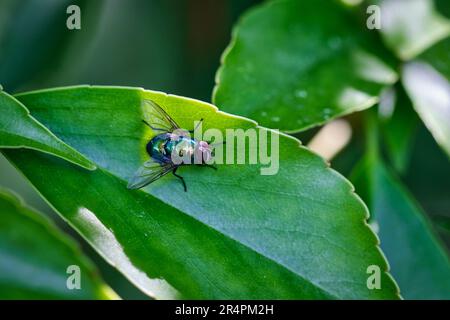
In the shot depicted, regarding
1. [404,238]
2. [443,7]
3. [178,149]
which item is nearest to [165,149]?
[178,149]

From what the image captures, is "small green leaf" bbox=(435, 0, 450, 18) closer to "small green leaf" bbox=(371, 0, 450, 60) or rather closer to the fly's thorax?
"small green leaf" bbox=(371, 0, 450, 60)

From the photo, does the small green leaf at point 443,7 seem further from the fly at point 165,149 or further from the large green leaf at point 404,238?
the fly at point 165,149

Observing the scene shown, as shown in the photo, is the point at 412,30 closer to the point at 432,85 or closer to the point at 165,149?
the point at 432,85

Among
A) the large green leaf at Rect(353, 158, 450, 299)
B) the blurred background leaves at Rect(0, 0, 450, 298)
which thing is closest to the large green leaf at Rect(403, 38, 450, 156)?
the blurred background leaves at Rect(0, 0, 450, 298)

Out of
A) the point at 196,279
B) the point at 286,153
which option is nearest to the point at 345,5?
the point at 286,153

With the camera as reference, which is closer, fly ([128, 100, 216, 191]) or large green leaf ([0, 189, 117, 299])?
fly ([128, 100, 216, 191])

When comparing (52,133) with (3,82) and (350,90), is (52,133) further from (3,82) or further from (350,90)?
(3,82)

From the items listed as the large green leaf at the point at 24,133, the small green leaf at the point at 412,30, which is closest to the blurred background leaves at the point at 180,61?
the small green leaf at the point at 412,30
